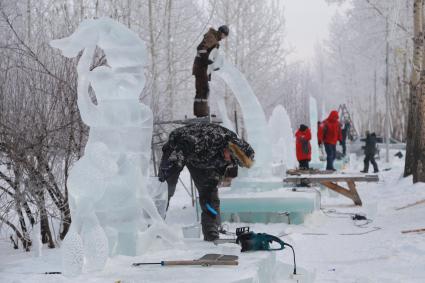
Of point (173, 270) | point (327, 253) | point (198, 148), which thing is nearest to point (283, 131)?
point (327, 253)

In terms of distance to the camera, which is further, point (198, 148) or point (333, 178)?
point (333, 178)

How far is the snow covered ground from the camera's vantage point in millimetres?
4145

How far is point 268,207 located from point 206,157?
352cm

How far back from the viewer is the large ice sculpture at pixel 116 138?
4426 mm

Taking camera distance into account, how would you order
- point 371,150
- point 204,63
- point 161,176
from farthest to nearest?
point 371,150 < point 204,63 < point 161,176

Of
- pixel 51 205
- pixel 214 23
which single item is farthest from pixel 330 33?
pixel 51 205

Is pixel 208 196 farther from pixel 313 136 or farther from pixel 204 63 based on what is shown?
pixel 313 136

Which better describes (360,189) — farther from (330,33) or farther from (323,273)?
(330,33)

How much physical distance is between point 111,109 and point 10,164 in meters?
2.37

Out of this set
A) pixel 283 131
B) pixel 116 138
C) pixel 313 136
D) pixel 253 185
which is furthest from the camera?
pixel 313 136

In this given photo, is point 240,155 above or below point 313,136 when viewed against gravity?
below

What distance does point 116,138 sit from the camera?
488 centimetres

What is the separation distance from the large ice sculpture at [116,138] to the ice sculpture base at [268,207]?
4204 mm

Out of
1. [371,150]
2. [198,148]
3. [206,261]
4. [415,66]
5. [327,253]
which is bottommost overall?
[327,253]
